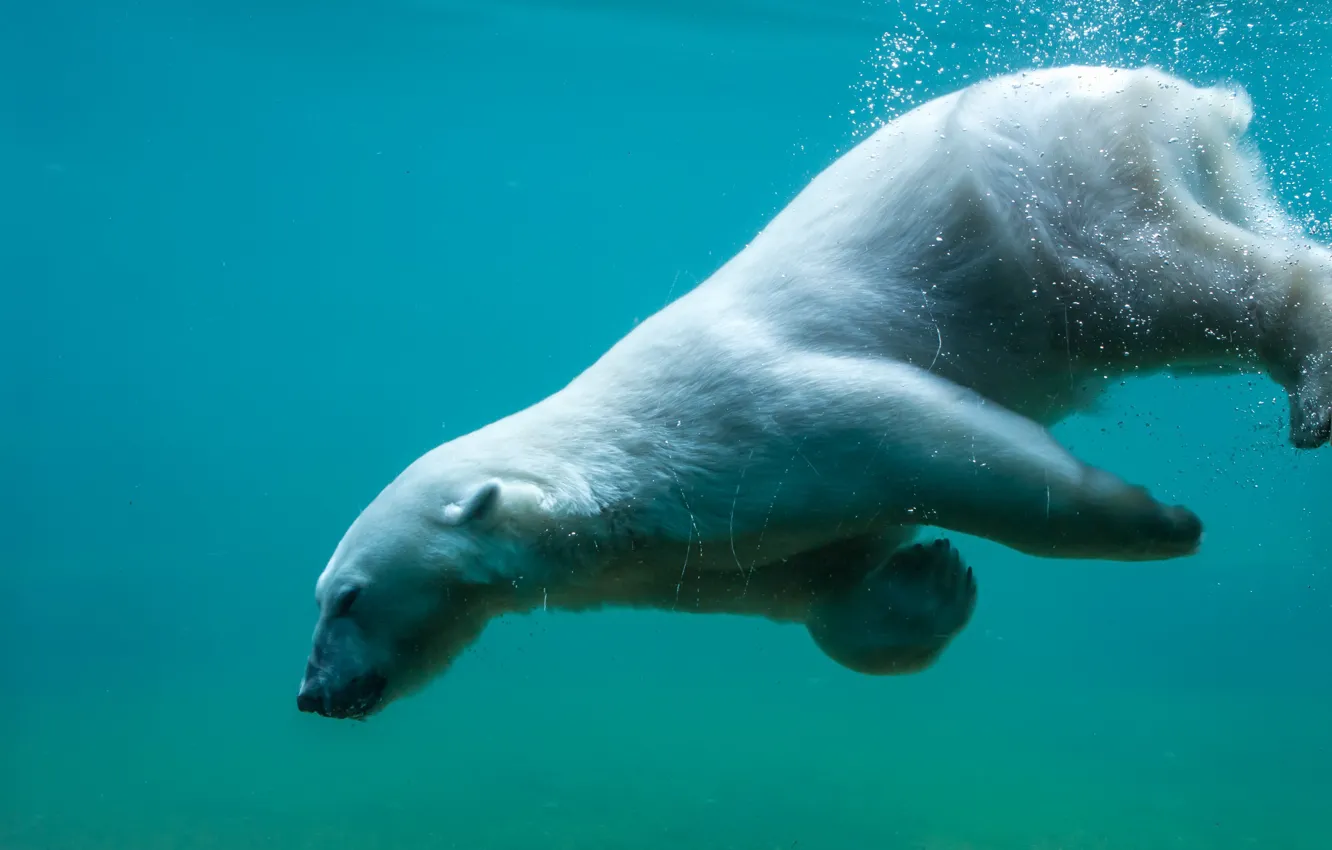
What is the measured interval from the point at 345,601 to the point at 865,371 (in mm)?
1541

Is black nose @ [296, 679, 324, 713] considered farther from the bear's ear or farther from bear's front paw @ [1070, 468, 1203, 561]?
bear's front paw @ [1070, 468, 1203, 561]

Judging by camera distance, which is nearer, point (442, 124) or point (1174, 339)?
point (1174, 339)

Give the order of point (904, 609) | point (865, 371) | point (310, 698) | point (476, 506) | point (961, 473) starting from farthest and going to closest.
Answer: point (904, 609) < point (310, 698) < point (476, 506) < point (865, 371) < point (961, 473)

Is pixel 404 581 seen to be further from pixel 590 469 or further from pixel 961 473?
pixel 961 473

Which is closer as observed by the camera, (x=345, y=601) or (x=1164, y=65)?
(x=345, y=601)

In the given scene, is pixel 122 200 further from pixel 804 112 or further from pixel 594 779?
pixel 594 779

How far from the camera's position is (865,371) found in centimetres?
253

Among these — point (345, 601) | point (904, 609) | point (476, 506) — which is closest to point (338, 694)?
point (345, 601)

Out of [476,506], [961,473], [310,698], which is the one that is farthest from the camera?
[310,698]

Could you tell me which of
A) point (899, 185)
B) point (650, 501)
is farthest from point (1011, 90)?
point (650, 501)

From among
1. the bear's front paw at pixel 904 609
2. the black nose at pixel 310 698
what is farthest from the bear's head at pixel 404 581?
the bear's front paw at pixel 904 609

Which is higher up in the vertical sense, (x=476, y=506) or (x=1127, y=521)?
(x=1127, y=521)

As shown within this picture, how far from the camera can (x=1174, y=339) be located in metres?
2.76

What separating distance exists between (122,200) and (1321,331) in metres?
34.0
